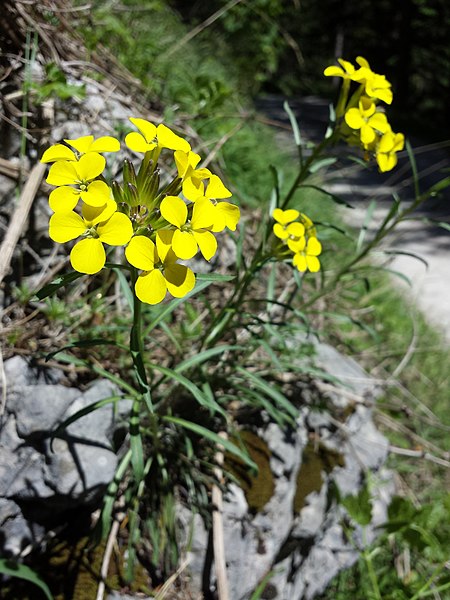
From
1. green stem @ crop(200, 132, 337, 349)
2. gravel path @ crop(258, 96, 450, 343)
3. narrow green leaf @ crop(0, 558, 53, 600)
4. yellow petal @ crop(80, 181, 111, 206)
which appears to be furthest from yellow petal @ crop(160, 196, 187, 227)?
gravel path @ crop(258, 96, 450, 343)

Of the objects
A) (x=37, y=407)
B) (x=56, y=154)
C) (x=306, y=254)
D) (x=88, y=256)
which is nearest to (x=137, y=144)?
(x=56, y=154)

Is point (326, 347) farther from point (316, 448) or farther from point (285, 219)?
point (285, 219)

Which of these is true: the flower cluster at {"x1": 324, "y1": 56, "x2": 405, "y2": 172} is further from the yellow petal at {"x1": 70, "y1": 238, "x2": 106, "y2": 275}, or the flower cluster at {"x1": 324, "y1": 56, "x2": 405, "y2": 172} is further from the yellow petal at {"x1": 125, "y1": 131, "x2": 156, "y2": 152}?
the yellow petal at {"x1": 70, "y1": 238, "x2": 106, "y2": 275}

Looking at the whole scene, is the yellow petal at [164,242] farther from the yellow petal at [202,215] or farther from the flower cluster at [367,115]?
the flower cluster at [367,115]

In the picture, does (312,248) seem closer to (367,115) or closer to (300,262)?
(300,262)

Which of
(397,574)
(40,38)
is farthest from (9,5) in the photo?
(397,574)

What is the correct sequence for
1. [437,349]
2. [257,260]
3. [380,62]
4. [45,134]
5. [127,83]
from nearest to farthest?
[257,260]
[45,134]
[127,83]
[437,349]
[380,62]
